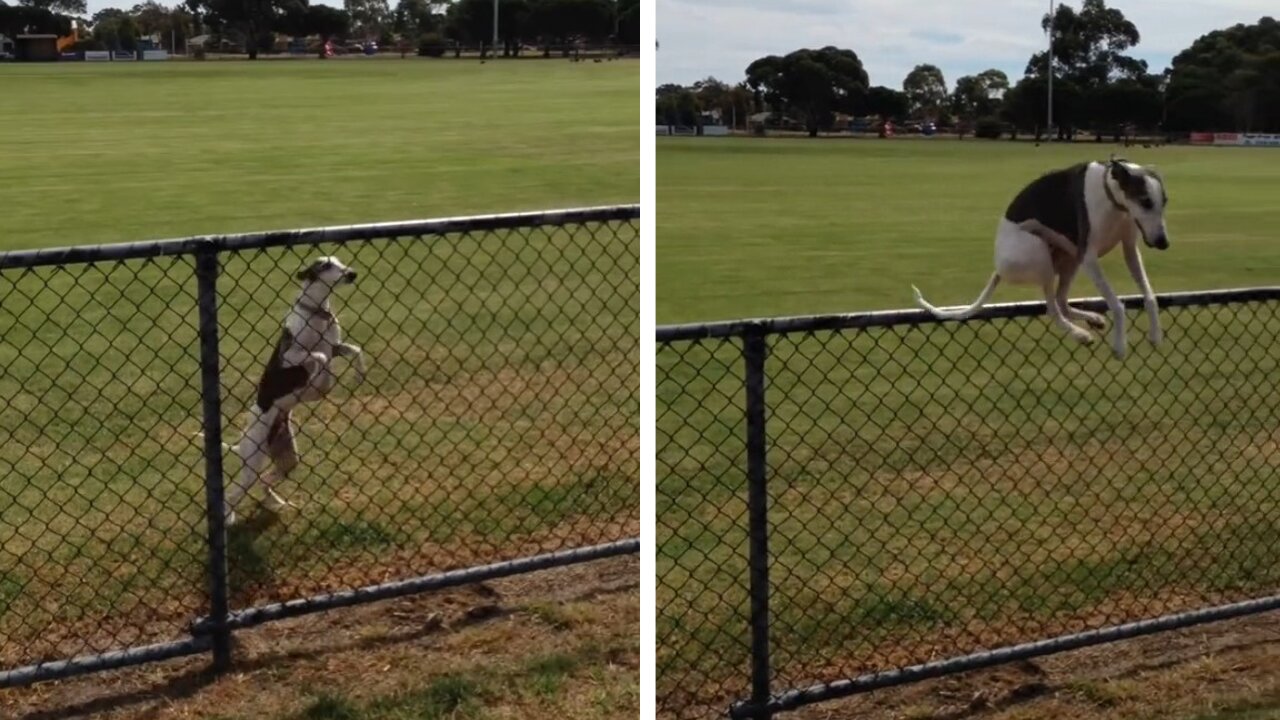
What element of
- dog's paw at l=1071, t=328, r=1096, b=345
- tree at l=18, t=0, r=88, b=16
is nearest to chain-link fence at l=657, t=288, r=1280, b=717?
dog's paw at l=1071, t=328, r=1096, b=345

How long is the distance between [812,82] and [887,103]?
5.4 inches

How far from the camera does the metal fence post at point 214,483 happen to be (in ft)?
9.25

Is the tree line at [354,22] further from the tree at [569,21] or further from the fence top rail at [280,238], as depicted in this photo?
the fence top rail at [280,238]

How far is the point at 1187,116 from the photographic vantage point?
8.59 feet

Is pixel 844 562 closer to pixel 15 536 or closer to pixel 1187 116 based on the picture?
pixel 1187 116

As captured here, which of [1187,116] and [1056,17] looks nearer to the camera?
[1056,17]

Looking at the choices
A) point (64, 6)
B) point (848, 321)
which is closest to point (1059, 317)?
point (848, 321)

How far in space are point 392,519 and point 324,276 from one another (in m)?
0.69

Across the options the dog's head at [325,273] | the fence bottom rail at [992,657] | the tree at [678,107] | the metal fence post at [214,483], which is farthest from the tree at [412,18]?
the fence bottom rail at [992,657]

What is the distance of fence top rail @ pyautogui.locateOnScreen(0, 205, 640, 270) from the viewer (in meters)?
2.62

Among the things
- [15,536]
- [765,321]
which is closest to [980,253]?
[765,321]

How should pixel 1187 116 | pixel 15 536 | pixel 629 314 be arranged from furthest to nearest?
1. pixel 629 314
2. pixel 15 536
3. pixel 1187 116

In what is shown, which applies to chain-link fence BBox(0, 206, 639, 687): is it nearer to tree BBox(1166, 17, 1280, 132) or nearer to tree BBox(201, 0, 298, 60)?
tree BBox(201, 0, 298, 60)

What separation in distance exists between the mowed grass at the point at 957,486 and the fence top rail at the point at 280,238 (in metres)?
0.40
